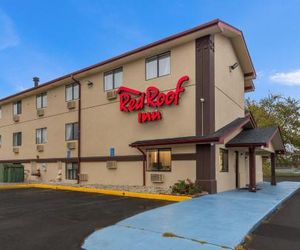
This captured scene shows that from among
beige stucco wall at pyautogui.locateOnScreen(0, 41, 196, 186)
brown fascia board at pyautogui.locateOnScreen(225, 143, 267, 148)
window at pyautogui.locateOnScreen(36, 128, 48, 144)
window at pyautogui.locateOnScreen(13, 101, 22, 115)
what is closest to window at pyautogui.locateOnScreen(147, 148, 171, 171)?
beige stucco wall at pyautogui.locateOnScreen(0, 41, 196, 186)

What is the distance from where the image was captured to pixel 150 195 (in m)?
13.8

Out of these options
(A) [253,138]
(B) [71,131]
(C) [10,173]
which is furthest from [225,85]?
(C) [10,173]

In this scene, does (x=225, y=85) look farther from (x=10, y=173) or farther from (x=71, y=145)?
(x=10, y=173)

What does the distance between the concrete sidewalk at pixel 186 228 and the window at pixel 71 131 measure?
12347 millimetres

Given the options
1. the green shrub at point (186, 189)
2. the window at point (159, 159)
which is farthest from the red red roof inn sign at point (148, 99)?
the green shrub at point (186, 189)

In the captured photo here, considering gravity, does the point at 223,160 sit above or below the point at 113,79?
below

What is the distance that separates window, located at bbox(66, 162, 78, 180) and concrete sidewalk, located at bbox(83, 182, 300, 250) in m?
12.1

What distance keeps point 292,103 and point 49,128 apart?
1258 inches

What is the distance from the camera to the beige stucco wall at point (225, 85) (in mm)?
16312

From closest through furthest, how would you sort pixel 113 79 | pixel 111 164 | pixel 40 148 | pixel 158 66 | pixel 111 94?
pixel 158 66 < pixel 111 164 < pixel 111 94 < pixel 113 79 < pixel 40 148

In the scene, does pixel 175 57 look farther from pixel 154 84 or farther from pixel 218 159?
pixel 218 159

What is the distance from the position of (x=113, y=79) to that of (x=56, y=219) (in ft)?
38.9

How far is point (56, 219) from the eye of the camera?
9.06 m

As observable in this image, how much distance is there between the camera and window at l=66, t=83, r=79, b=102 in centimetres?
2212
